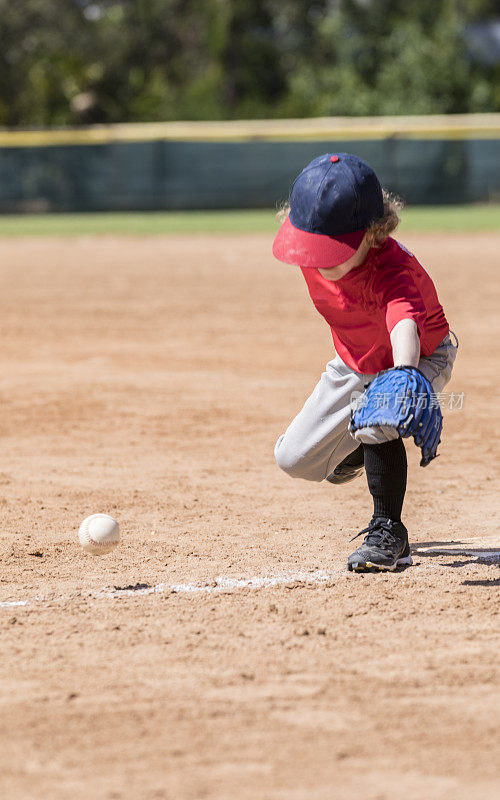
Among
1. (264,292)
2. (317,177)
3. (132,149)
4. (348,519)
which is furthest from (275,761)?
(132,149)

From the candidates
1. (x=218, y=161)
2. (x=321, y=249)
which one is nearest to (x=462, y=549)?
(x=321, y=249)

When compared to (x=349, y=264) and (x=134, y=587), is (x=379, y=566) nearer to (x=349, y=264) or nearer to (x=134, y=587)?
(x=134, y=587)

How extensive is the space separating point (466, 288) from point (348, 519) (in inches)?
308

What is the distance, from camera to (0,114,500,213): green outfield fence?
22.7 meters

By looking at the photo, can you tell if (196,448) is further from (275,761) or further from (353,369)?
(275,761)

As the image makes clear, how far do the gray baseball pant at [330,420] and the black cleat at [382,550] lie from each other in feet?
0.90

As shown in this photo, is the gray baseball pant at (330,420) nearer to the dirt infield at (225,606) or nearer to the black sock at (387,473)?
the black sock at (387,473)

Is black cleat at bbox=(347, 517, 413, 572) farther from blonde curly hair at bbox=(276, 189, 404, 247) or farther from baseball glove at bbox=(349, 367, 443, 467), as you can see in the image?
blonde curly hair at bbox=(276, 189, 404, 247)

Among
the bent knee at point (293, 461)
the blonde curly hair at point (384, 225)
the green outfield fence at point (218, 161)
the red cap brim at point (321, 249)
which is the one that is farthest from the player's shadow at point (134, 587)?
the green outfield fence at point (218, 161)

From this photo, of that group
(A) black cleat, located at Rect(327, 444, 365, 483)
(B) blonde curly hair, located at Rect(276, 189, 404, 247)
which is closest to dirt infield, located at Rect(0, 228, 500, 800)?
(A) black cleat, located at Rect(327, 444, 365, 483)

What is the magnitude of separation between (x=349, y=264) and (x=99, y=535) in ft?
4.12

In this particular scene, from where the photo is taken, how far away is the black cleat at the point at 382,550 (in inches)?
140

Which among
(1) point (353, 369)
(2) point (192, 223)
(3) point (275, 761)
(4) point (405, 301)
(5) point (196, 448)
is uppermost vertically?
(4) point (405, 301)

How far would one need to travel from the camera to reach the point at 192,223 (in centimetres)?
2053
